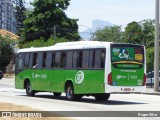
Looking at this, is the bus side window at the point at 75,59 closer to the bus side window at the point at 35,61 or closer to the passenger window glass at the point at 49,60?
the passenger window glass at the point at 49,60

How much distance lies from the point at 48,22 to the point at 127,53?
62.7 meters

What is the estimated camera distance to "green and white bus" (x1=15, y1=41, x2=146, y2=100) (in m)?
24.4

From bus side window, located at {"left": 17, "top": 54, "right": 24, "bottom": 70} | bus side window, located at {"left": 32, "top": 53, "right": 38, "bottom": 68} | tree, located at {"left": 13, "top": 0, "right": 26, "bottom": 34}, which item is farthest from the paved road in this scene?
tree, located at {"left": 13, "top": 0, "right": 26, "bottom": 34}

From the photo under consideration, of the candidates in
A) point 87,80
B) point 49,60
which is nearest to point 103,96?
point 87,80

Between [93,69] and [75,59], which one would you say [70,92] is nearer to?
[75,59]

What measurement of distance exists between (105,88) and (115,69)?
1.06m

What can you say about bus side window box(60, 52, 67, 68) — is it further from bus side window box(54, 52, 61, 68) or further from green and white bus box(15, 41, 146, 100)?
bus side window box(54, 52, 61, 68)

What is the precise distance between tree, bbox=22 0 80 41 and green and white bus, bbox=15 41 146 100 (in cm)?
5660

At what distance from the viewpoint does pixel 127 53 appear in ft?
81.6

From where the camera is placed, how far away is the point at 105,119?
1691cm

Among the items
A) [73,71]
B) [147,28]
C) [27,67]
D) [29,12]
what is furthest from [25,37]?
[73,71]

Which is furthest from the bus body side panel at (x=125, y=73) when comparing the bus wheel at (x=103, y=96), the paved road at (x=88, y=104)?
the bus wheel at (x=103, y=96)

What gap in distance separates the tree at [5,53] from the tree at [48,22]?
3290 mm

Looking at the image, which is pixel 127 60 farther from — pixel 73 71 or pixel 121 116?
A: pixel 121 116
